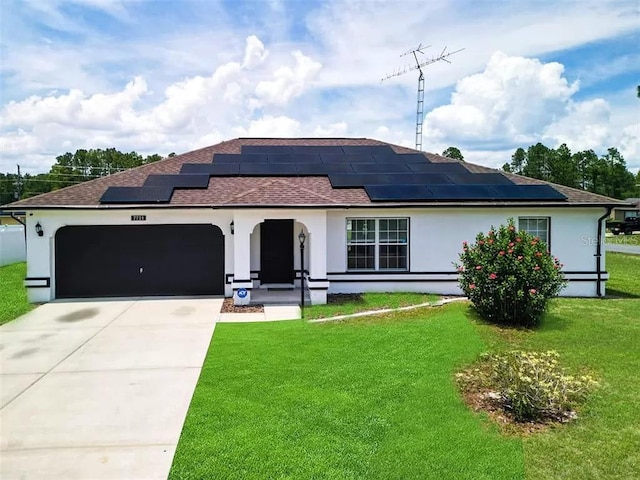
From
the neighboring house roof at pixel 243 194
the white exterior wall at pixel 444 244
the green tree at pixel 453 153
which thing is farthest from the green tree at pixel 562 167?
the white exterior wall at pixel 444 244

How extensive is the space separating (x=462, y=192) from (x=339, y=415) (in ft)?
34.7

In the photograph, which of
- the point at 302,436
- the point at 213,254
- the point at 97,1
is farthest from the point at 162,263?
the point at 302,436

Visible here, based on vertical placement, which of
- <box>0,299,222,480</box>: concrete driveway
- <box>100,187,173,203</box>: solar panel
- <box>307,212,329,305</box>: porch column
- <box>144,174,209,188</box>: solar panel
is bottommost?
<box>0,299,222,480</box>: concrete driveway

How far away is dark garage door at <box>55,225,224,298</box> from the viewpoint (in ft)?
44.3

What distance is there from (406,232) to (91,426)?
10545 mm

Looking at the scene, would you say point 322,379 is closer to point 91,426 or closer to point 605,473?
point 91,426

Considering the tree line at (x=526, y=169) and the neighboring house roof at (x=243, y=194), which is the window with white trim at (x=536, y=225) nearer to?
the neighboring house roof at (x=243, y=194)

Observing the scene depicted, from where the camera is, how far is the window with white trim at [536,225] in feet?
47.4

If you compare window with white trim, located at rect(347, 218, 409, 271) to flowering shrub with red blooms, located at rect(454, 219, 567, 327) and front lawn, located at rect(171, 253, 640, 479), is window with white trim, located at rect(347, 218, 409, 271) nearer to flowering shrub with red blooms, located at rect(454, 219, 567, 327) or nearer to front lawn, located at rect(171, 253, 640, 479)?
flowering shrub with red blooms, located at rect(454, 219, 567, 327)

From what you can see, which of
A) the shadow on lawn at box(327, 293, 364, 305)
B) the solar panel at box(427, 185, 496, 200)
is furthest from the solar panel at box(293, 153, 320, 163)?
the shadow on lawn at box(327, 293, 364, 305)

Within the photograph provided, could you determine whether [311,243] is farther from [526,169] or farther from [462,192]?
[526,169]

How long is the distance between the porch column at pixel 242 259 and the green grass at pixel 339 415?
3.51m

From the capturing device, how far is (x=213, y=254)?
13.8 m

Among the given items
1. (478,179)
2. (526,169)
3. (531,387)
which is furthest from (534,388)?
(526,169)
